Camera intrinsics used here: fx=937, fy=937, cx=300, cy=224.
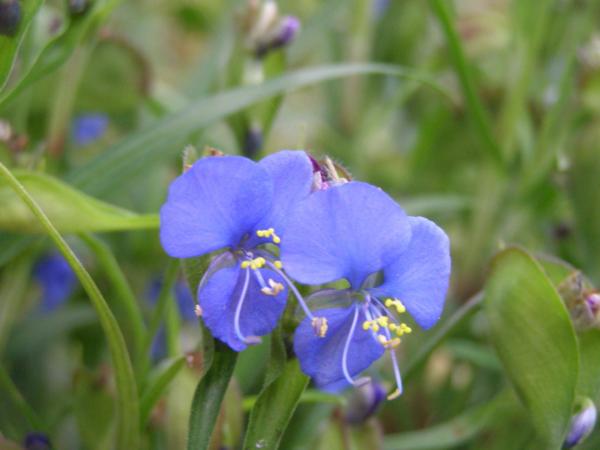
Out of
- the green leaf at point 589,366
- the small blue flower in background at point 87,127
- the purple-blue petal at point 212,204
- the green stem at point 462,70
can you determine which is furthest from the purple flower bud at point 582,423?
the small blue flower in background at point 87,127

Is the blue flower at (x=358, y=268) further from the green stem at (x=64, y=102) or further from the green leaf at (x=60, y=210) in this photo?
the green stem at (x=64, y=102)

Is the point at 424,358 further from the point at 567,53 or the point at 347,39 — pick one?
the point at 347,39

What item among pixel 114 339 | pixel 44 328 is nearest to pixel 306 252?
pixel 114 339

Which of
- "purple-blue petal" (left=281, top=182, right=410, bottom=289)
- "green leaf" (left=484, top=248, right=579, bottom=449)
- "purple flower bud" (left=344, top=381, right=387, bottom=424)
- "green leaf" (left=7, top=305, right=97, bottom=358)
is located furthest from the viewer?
"green leaf" (left=7, top=305, right=97, bottom=358)

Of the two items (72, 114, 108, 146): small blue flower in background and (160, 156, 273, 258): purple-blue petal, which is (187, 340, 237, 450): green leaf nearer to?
(160, 156, 273, 258): purple-blue petal

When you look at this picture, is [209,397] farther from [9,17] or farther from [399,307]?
[9,17]

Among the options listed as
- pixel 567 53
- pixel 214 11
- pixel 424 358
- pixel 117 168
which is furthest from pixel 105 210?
pixel 214 11

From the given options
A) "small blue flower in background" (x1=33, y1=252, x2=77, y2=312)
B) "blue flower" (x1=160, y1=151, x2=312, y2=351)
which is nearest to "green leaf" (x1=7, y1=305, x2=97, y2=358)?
"small blue flower in background" (x1=33, y1=252, x2=77, y2=312)
